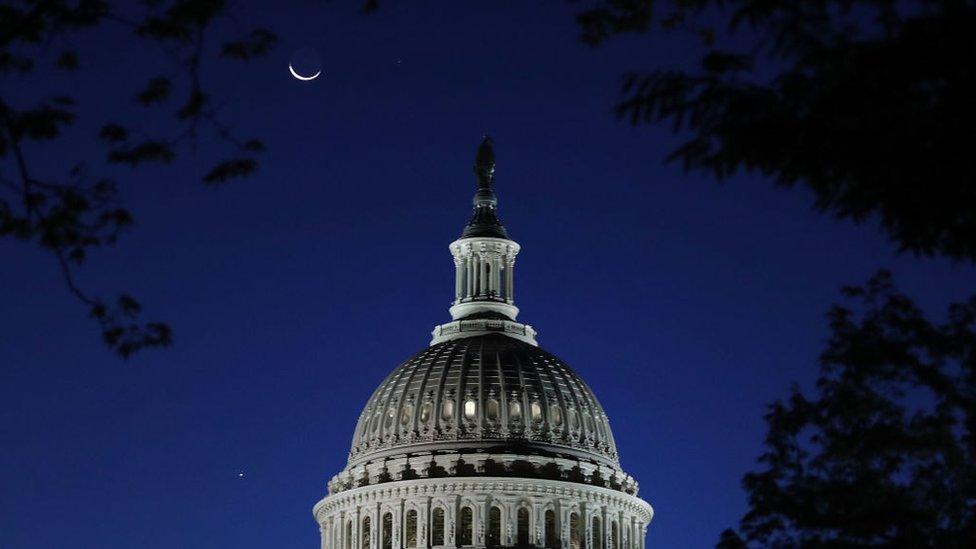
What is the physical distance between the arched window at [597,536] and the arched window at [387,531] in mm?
14868

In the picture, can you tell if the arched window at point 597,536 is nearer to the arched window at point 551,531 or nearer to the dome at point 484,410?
the arched window at point 551,531

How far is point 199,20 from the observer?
870 inches

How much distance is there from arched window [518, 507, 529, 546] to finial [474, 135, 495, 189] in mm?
34102

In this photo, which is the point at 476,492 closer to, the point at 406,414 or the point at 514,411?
the point at 514,411

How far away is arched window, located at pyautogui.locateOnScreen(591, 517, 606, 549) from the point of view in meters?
125

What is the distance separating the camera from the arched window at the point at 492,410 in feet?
417

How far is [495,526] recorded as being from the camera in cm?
12350

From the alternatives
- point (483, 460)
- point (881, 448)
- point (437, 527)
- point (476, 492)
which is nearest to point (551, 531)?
point (476, 492)

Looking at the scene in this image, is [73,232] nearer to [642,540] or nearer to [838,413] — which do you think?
[838,413]

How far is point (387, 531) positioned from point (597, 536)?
15.6 m

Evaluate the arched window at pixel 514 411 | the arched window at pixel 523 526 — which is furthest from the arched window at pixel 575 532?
the arched window at pixel 514 411

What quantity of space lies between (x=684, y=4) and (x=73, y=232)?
8.78m

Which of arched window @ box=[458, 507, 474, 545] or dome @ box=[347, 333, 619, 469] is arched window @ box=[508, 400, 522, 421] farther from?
arched window @ box=[458, 507, 474, 545]

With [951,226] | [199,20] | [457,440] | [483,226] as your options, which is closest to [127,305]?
[199,20]
